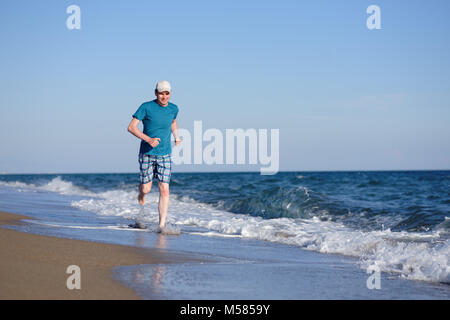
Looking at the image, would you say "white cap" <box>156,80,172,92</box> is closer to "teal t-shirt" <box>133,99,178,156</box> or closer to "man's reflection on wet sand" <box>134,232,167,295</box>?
"teal t-shirt" <box>133,99,178,156</box>

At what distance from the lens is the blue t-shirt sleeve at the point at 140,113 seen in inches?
251

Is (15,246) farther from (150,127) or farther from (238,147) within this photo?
(238,147)

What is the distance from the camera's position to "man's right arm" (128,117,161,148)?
6.20 meters

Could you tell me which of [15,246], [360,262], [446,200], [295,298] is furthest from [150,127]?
[446,200]

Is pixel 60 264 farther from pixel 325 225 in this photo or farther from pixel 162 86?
pixel 325 225

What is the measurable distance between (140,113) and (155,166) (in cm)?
72

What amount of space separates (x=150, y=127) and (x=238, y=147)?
3.76m

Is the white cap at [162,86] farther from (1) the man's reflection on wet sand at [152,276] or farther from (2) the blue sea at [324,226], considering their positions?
(1) the man's reflection on wet sand at [152,276]

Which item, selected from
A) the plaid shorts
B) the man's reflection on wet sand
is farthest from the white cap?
the man's reflection on wet sand

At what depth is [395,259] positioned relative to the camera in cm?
495

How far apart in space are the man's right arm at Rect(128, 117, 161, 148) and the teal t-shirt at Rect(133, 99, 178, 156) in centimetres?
8

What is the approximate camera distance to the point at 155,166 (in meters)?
6.67

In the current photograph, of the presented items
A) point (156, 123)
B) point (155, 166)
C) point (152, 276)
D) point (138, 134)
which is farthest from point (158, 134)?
point (152, 276)
